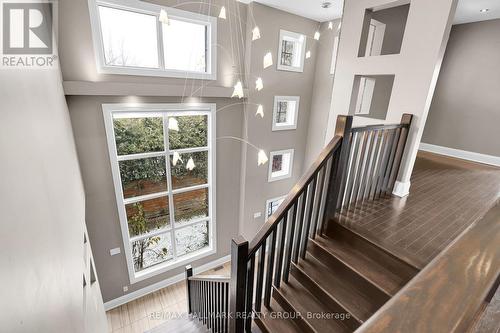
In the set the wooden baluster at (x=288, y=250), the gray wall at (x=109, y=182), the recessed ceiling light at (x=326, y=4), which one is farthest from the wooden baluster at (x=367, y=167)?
the recessed ceiling light at (x=326, y=4)

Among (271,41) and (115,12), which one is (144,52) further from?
(271,41)

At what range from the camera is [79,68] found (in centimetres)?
366

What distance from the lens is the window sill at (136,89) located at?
3559 millimetres

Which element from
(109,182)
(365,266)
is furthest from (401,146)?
(109,182)

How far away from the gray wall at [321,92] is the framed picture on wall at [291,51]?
1.82 ft

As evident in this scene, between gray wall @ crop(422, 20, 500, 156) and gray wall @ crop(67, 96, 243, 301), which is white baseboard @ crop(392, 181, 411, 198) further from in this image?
gray wall @ crop(67, 96, 243, 301)

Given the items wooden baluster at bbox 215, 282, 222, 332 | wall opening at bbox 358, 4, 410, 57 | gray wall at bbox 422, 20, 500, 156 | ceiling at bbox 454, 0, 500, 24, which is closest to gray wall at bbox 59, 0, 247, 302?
wall opening at bbox 358, 4, 410, 57

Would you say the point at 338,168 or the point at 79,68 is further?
the point at 79,68

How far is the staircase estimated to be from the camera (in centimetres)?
182

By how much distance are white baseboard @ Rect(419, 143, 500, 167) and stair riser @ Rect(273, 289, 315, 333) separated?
5328 mm

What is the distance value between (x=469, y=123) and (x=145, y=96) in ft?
21.8

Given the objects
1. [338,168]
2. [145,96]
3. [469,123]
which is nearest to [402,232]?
[338,168]

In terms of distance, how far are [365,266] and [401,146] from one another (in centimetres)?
168

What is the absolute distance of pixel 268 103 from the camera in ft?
18.7
